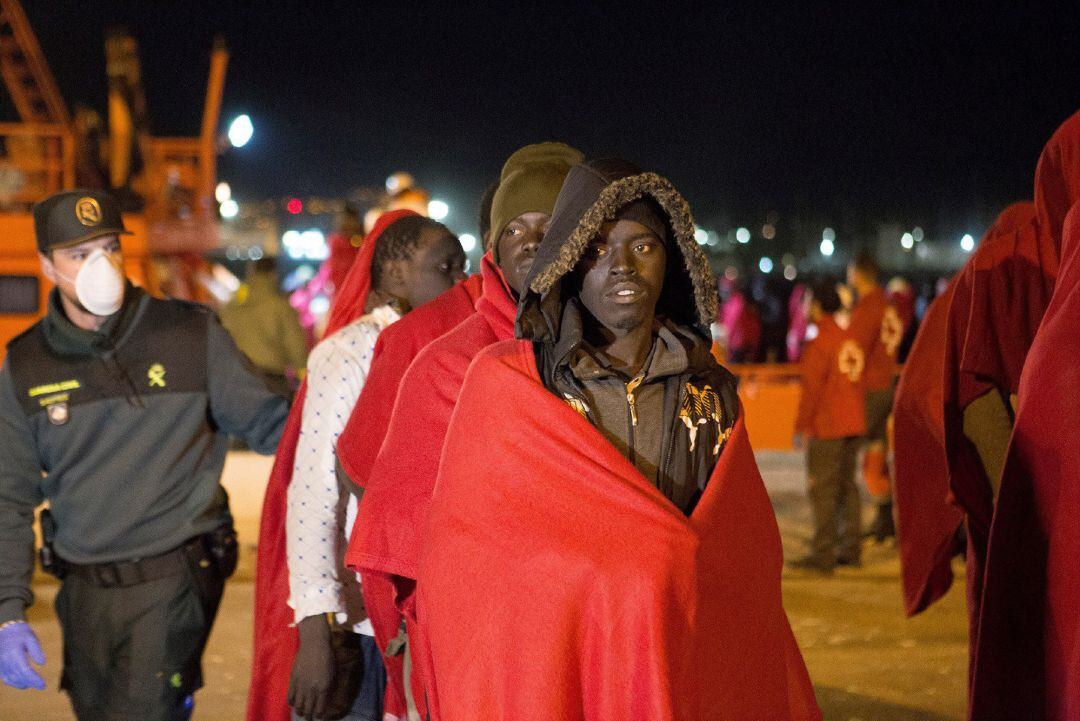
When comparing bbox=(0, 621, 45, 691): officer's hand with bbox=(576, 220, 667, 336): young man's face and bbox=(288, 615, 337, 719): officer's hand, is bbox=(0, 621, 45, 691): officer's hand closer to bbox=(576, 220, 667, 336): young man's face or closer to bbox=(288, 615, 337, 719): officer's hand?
bbox=(288, 615, 337, 719): officer's hand

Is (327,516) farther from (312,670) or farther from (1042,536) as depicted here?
(1042,536)

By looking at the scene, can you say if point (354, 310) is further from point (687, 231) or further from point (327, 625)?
point (687, 231)

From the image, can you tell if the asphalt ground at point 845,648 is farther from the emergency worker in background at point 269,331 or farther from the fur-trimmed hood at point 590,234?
the fur-trimmed hood at point 590,234

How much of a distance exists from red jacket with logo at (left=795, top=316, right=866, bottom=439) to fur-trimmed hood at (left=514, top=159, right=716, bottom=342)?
6.64m

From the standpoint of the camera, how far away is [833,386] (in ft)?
31.0

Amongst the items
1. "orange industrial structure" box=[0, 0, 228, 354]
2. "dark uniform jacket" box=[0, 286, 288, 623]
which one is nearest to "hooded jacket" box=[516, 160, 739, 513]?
"dark uniform jacket" box=[0, 286, 288, 623]

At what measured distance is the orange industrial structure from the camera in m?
16.3

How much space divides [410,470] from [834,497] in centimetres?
671

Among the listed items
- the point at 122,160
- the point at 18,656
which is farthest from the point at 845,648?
the point at 122,160

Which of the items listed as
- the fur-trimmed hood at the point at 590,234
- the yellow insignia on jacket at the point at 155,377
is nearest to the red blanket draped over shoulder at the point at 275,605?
the yellow insignia on jacket at the point at 155,377

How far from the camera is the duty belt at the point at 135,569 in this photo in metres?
4.15

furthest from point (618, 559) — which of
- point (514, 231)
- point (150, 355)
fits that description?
point (150, 355)

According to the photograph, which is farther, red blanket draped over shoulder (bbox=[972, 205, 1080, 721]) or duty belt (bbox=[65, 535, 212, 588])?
duty belt (bbox=[65, 535, 212, 588])

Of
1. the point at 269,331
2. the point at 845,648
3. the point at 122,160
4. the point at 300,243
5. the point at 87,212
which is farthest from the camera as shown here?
the point at 300,243
